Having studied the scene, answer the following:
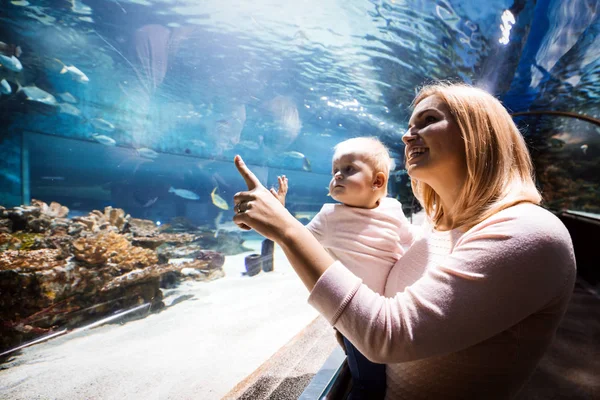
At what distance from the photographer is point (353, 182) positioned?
1.28 m

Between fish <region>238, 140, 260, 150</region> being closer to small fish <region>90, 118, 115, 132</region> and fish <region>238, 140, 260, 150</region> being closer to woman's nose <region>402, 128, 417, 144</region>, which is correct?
small fish <region>90, 118, 115, 132</region>

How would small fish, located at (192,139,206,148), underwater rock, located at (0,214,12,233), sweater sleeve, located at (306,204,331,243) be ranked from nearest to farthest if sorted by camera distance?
sweater sleeve, located at (306,204,331,243), underwater rock, located at (0,214,12,233), small fish, located at (192,139,206,148)

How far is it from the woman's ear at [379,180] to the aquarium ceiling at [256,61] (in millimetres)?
5079

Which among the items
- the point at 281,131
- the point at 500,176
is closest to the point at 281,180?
the point at 500,176

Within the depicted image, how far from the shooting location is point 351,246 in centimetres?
119

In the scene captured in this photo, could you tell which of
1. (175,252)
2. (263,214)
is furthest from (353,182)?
(175,252)

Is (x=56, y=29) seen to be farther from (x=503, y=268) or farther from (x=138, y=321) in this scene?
(x=503, y=268)

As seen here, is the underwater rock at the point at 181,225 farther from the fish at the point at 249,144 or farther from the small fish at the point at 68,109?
the small fish at the point at 68,109

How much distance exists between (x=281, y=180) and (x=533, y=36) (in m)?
6.91

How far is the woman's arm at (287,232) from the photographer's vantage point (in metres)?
0.67

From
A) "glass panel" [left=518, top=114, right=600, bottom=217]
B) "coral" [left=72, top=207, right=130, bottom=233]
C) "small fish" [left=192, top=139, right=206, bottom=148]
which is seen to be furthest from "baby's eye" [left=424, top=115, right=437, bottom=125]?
"small fish" [left=192, top=139, right=206, bottom=148]

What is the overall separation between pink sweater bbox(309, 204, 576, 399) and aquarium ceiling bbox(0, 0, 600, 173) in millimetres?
5711

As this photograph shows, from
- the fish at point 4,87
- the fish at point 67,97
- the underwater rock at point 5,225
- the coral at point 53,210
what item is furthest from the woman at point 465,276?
the fish at point 67,97

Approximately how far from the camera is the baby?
1081mm
